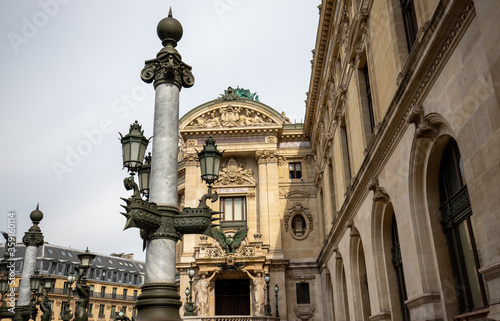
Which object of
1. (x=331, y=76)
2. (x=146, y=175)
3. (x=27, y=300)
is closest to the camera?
(x=146, y=175)

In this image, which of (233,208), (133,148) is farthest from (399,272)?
(233,208)

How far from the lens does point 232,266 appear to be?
3334 cm

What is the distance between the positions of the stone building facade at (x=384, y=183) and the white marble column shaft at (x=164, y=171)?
18.1 feet

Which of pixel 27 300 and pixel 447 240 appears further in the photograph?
pixel 27 300

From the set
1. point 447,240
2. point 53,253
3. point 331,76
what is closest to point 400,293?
point 447,240

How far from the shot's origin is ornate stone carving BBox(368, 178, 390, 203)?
15.4m

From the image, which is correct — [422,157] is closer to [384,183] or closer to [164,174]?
[384,183]

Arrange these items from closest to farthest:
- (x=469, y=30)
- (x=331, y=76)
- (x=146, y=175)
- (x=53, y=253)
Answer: (x=469, y=30) < (x=146, y=175) < (x=331, y=76) < (x=53, y=253)

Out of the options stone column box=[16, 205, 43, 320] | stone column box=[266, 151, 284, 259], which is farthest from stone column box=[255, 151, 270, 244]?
stone column box=[16, 205, 43, 320]

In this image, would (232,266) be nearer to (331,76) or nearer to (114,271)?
(331,76)

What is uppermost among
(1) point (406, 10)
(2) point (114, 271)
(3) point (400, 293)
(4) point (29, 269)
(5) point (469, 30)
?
(2) point (114, 271)

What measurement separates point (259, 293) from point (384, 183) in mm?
20275

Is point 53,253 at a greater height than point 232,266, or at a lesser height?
greater

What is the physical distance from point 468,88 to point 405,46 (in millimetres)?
5103
